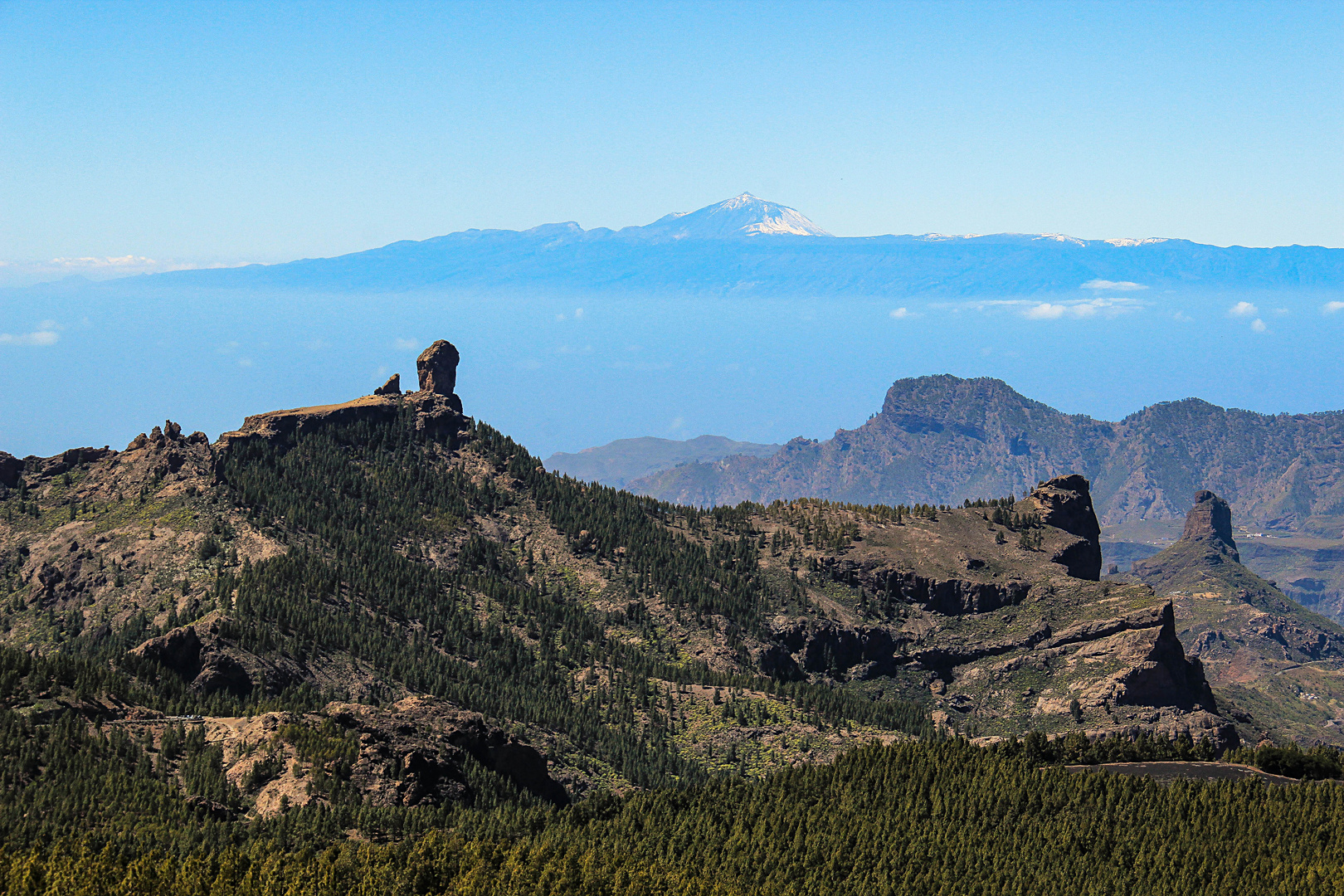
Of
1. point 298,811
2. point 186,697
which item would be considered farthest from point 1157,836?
point 186,697

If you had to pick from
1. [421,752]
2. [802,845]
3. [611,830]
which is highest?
[421,752]

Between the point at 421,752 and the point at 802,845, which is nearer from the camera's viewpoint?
the point at 802,845

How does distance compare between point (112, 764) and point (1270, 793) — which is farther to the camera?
point (1270, 793)

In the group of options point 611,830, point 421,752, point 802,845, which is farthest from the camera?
point 421,752

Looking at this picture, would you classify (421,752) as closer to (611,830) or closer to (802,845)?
(611,830)

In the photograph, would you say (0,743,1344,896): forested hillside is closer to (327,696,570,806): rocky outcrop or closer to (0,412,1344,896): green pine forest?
(0,412,1344,896): green pine forest

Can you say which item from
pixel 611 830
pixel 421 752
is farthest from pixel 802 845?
pixel 421 752

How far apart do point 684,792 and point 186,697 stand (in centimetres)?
7285

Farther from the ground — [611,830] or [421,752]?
[421,752]

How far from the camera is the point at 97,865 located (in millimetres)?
131000

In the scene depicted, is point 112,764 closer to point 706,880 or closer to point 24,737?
point 24,737

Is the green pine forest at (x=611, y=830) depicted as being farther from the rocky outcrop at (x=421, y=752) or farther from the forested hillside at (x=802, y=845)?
the rocky outcrop at (x=421, y=752)

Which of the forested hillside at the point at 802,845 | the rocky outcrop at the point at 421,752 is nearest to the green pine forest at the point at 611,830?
the forested hillside at the point at 802,845

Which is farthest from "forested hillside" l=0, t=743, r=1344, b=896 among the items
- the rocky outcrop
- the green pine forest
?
the rocky outcrop
